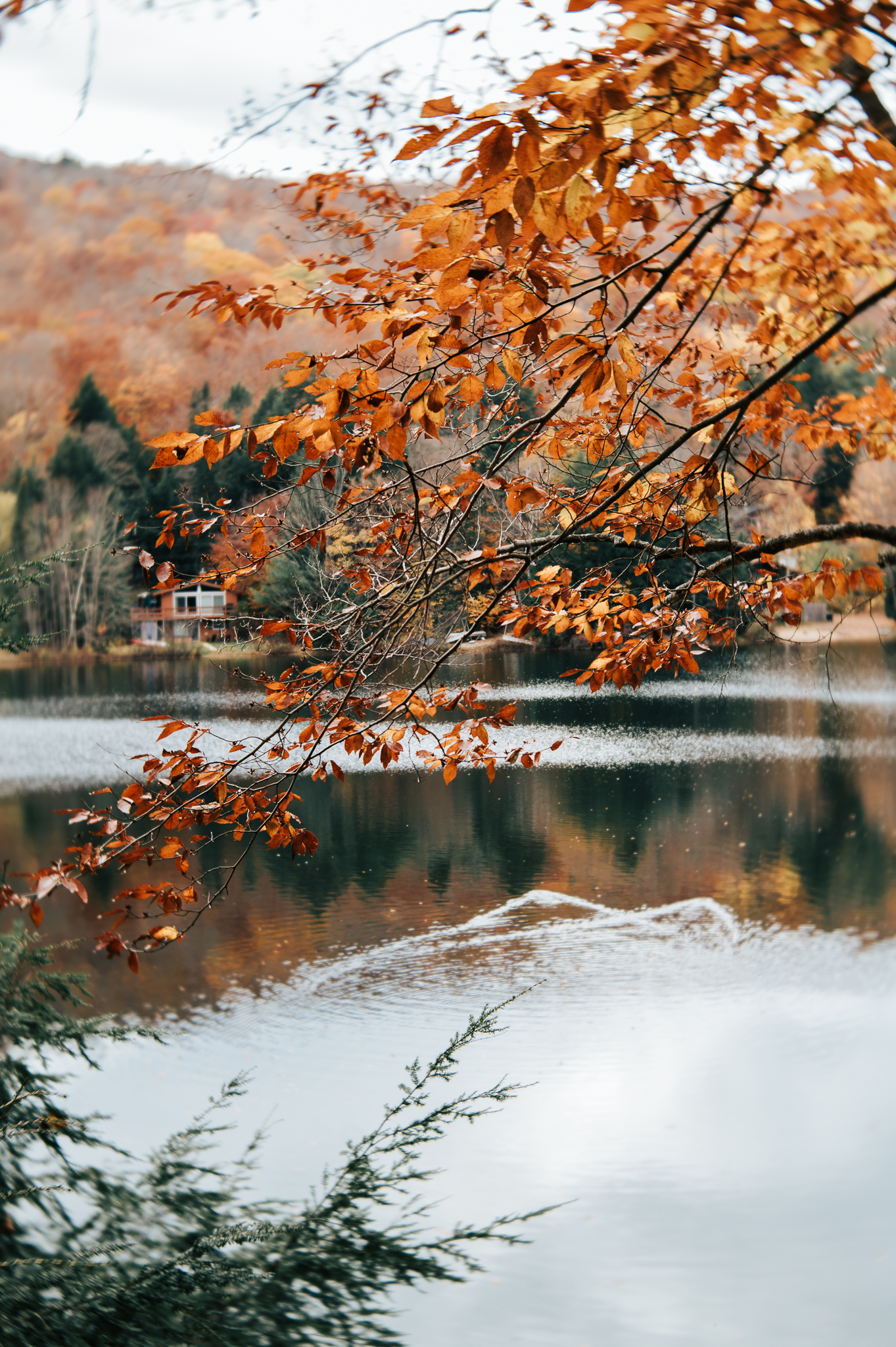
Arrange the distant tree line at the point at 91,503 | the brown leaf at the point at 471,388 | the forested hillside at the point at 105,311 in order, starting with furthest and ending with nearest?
the forested hillside at the point at 105,311
the distant tree line at the point at 91,503
the brown leaf at the point at 471,388

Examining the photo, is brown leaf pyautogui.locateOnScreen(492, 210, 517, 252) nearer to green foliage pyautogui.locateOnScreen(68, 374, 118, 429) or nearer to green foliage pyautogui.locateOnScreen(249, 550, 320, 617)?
green foliage pyautogui.locateOnScreen(249, 550, 320, 617)

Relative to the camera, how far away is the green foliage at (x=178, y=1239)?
2947 mm

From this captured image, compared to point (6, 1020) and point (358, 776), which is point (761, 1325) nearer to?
point (6, 1020)

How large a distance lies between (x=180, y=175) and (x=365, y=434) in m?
0.86

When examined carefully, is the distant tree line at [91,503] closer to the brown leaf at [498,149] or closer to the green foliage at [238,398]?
the green foliage at [238,398]

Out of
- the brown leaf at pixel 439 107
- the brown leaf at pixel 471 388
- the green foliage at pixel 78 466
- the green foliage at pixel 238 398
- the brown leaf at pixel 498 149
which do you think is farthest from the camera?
the green foliage at pixel 78 466

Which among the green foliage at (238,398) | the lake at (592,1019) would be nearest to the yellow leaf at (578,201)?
the lake at (592,1019)

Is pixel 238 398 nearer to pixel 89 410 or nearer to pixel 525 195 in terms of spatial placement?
pixel 89 410

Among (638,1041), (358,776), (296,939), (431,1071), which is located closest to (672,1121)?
(638,1041)

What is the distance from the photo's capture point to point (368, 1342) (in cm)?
396

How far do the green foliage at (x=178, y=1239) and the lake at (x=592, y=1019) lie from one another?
0.72 ft

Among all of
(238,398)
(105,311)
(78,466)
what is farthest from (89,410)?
(238,398)

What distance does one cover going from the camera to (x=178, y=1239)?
3885 mm

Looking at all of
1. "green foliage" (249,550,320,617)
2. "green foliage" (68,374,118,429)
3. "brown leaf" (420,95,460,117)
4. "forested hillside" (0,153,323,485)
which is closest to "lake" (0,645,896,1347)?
"green foliage" (249,550,320,617)
